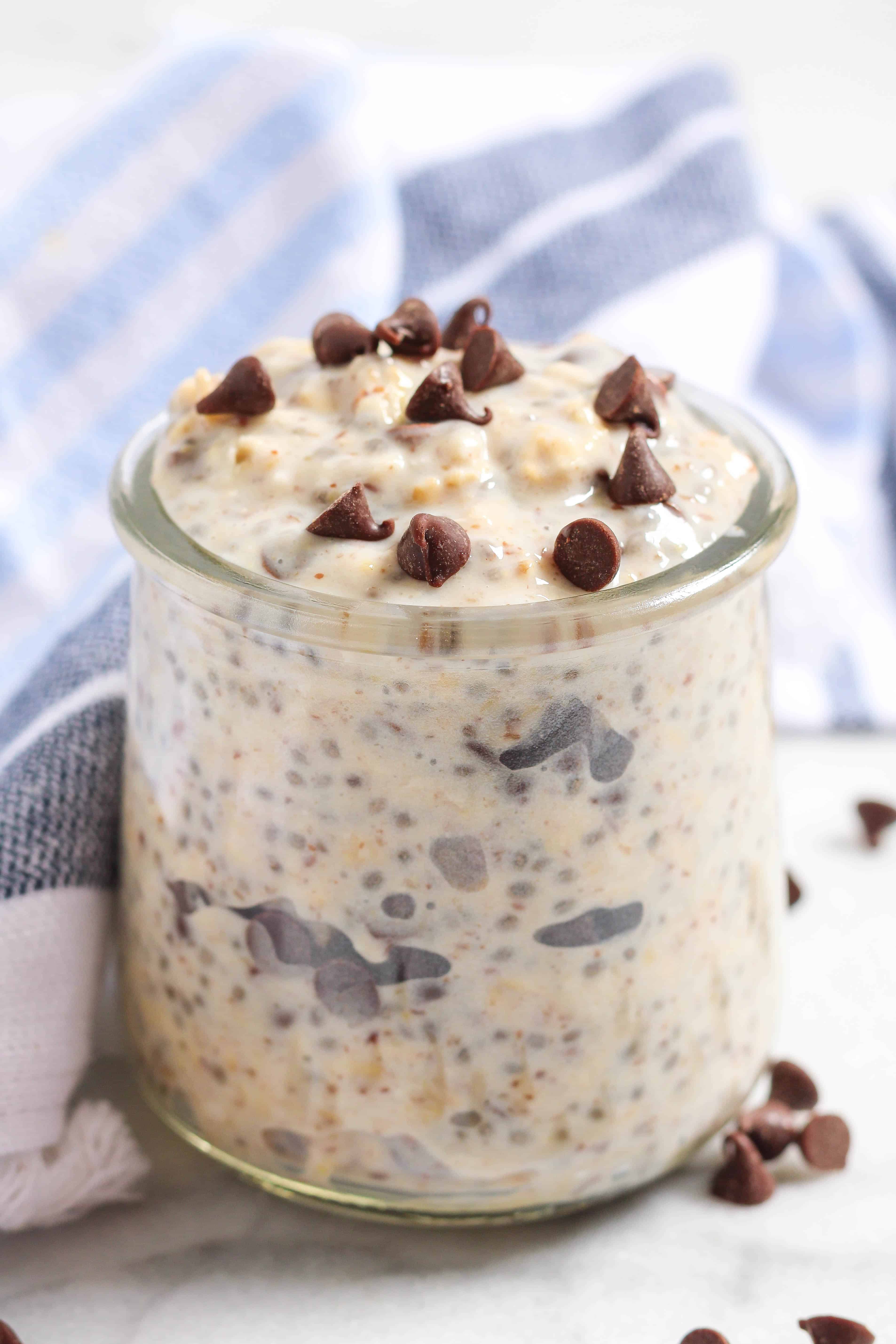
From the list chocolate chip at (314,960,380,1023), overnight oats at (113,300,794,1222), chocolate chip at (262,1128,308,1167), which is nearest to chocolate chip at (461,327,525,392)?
overnight oats at (113,300,794,1222)

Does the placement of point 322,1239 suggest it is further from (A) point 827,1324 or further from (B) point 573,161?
(B) point 573,161

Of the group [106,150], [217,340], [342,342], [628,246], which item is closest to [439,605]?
[342,342]

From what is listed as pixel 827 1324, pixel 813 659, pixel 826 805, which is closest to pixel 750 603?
pixel 827 1324

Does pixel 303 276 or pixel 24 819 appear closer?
pixel 24 819

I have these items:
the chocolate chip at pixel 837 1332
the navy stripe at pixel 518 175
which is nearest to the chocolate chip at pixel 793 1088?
the chocolate chip at pixel 837 1332

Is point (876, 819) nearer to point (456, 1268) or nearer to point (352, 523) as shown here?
point (456, 1268)
